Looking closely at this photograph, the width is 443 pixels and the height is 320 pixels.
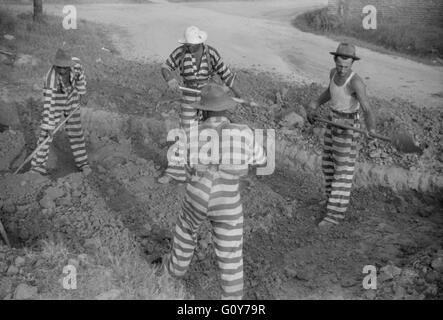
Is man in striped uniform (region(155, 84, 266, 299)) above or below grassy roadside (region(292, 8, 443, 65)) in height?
below

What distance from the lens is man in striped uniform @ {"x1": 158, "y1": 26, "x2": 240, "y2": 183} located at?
5383mm

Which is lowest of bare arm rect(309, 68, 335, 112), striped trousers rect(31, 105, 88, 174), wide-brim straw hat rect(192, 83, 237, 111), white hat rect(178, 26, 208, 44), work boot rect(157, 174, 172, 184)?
work boot rect(157, 174, 172, 184)

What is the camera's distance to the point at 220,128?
12.0 feet

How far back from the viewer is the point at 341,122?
17.0 feet

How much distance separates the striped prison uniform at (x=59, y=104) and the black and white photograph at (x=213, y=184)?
2 cm

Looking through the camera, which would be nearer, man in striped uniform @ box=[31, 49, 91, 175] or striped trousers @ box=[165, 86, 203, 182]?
striped trousers @ box=[165, 86, 203, 182]

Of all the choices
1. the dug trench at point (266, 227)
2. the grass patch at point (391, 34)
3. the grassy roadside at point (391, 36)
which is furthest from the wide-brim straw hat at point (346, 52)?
the grass patch at point (391, 34)

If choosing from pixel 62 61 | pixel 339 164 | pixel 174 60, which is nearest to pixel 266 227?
pixel 339 164

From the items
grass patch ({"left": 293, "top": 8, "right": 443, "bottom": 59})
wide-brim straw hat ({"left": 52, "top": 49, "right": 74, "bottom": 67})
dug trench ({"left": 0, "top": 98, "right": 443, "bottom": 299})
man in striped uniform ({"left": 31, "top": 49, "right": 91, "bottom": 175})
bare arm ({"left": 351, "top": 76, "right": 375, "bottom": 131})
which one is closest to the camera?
dug trench ({"left": 0, "top": 98, "right": 443, "bottom": 299})

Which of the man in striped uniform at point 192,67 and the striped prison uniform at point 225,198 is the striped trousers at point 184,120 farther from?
the striped prison uniform at point 225,198

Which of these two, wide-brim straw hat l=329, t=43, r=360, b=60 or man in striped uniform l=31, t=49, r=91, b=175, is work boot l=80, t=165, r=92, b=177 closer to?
man in striped uniform l=31, t=49, r=91, b=175

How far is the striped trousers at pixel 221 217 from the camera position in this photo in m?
3.67

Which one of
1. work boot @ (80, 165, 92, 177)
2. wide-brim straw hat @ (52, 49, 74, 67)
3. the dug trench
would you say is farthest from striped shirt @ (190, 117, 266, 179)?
work boot @ (80, 165, 92, 177)

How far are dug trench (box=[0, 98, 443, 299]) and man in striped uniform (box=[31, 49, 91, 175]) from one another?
471 mm
